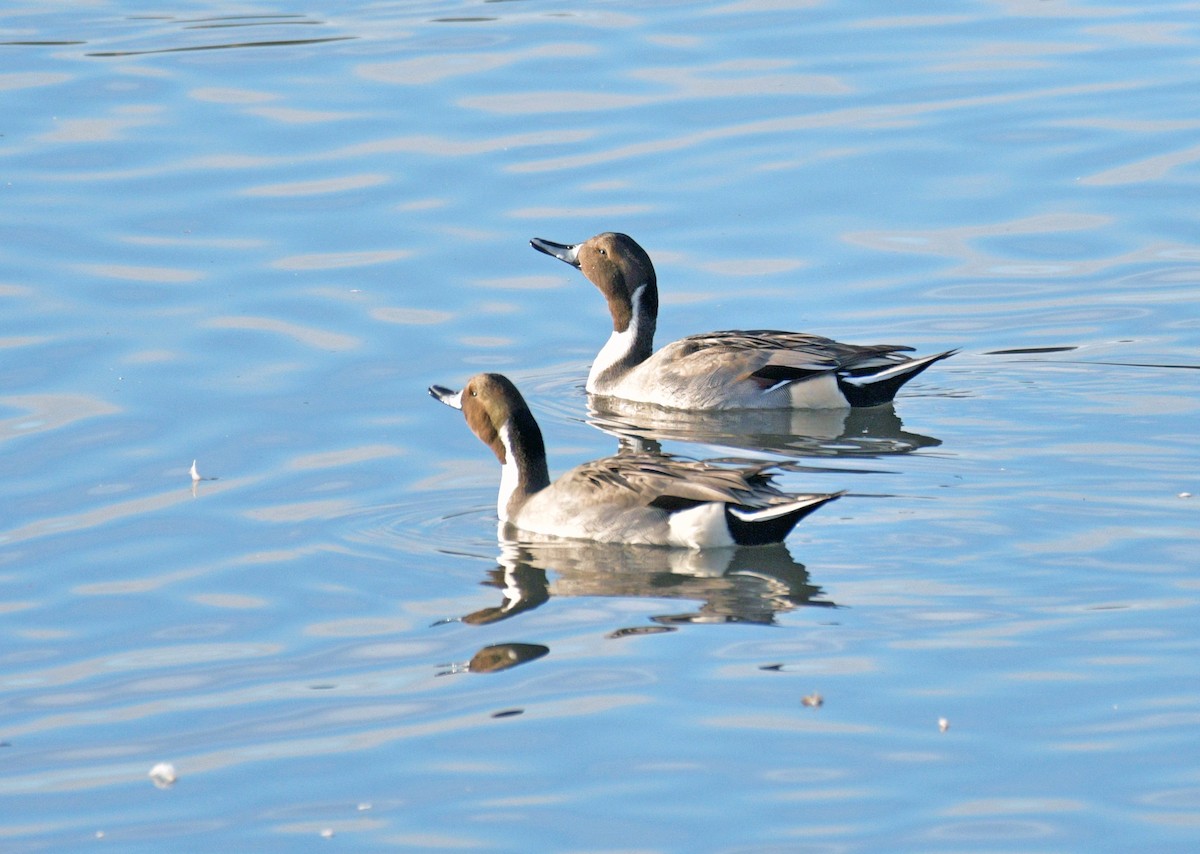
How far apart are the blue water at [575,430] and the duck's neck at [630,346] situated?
0.67 ft

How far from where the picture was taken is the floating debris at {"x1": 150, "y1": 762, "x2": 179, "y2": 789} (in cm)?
675

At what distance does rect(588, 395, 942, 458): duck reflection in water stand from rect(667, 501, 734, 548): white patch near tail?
6.27ft

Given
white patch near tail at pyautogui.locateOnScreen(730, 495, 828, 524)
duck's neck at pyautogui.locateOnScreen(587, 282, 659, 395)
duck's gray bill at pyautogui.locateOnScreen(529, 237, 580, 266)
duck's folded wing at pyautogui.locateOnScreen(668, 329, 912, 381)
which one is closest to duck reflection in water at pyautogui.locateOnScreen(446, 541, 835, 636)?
white patch near tail at pyautogui.locateOnScreen(730, 495, 828, 524)

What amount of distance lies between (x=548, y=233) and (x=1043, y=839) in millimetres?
9120

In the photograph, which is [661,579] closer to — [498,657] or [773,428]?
[498,657]

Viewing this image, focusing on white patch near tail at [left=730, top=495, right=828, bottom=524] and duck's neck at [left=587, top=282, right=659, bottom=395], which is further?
duck's neck at [left=587, top=282, right=659, bottom=395]

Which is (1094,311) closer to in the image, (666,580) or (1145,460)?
(1145,460)

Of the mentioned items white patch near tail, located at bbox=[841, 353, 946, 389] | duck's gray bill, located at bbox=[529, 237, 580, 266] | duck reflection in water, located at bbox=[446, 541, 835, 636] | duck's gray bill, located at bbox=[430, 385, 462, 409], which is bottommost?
duck reflection in water, located at bbox=[446, 541, 835, 636]

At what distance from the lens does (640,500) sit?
30.2 feet

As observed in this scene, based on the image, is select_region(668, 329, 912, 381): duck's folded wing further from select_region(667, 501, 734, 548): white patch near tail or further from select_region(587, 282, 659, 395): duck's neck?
select_region(667, 501, 734, 548): white patch near tail

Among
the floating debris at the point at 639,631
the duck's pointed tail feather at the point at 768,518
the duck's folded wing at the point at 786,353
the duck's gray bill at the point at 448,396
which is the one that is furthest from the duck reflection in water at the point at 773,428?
the floating debris at the point at 639,631

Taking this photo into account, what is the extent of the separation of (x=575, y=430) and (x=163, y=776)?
5229mm

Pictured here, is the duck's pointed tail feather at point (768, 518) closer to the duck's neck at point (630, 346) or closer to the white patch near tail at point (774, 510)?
the white patch near tail at point (774, 510)

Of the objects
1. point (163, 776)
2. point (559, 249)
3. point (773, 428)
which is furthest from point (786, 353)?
point (163, 776)
